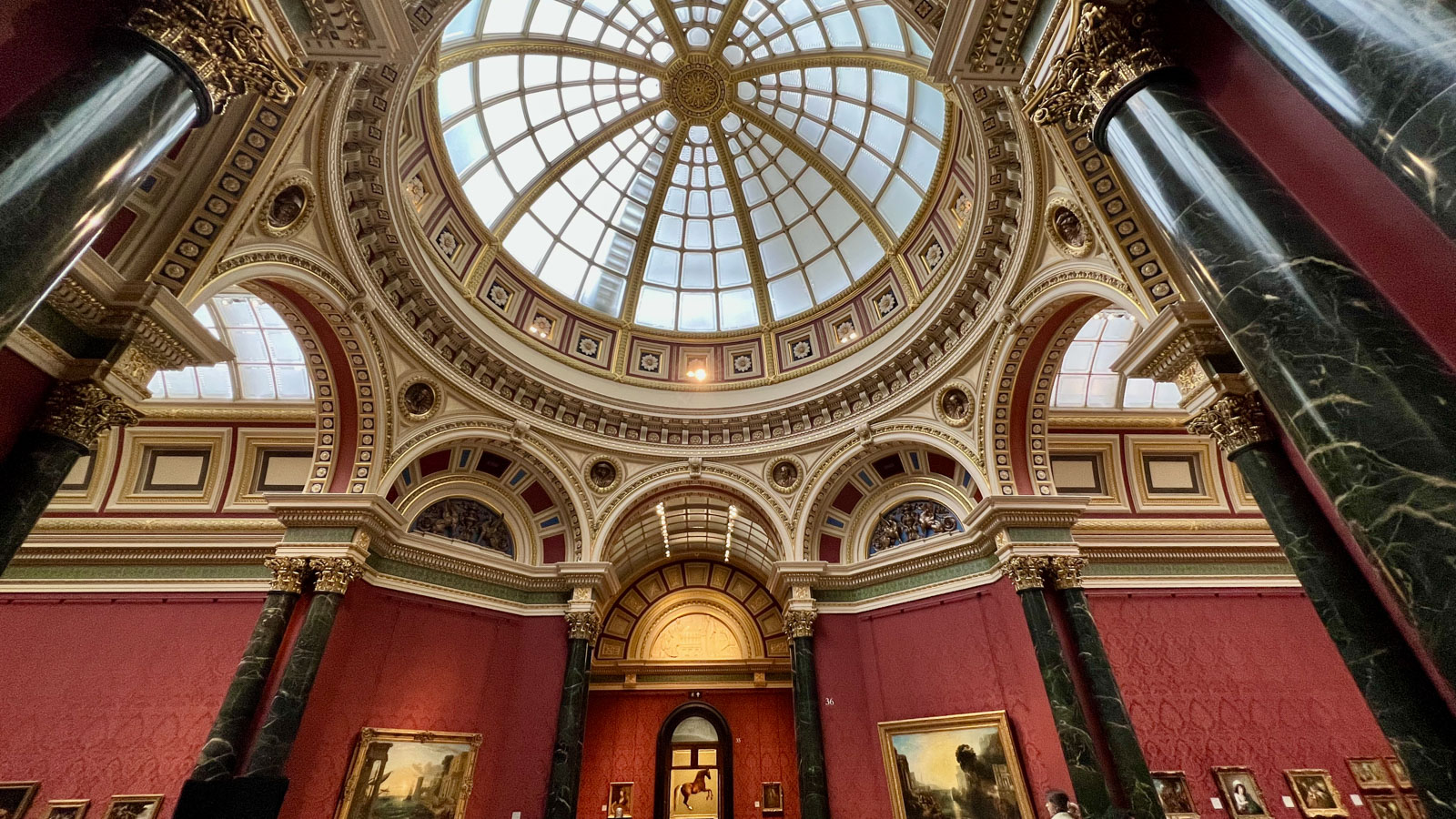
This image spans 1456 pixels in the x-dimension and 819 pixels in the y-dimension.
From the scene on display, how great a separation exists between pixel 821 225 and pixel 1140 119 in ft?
41.5

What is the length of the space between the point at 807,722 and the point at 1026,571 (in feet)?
17.3

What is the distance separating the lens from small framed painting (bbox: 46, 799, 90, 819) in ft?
32.4

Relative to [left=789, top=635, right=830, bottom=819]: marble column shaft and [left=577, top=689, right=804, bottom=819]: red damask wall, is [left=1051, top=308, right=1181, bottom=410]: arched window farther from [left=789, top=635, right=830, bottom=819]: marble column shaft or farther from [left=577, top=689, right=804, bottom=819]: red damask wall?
[left=577, top=689, right=804, bottom=819]: red damask wall

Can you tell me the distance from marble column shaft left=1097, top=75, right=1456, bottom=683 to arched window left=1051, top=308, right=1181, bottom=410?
11396mm

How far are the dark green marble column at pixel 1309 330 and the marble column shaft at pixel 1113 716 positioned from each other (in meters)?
8.37

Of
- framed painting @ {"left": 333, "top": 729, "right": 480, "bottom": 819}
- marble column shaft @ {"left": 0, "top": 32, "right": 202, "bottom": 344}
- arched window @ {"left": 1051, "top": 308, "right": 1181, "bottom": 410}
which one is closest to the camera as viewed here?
marble column shaft @ {"left": 0, "top": 32, "right": 202, "bottom": 344}

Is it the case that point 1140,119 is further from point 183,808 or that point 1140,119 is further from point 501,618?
point 501,618

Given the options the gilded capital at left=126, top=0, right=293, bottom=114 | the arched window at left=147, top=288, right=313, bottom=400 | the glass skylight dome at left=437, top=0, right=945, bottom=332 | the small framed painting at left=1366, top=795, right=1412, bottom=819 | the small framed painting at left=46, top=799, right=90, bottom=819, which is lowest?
the small framed painting at left=1366, top=795, right=1412, bottom=819

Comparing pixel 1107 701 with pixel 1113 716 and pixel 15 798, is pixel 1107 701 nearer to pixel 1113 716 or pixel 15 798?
pixel 1113 716

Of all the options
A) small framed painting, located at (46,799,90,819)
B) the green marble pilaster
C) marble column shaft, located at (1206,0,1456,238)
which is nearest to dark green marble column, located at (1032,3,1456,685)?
marble column shaft, located at (1206,0,1456,238)

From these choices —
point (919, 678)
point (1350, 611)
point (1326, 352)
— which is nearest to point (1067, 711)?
point (919, 678)

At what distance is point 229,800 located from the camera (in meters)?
7.16

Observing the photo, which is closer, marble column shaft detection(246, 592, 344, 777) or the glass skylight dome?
marble column shaft detection(246, 592, 344, 777)

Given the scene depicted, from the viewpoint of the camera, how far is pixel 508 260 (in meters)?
14.8
